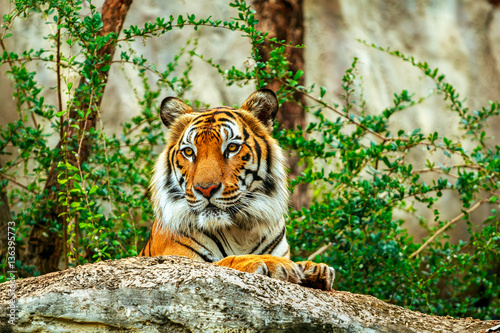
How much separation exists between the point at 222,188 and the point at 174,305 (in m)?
1.01

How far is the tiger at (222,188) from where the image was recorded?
11.6 ft

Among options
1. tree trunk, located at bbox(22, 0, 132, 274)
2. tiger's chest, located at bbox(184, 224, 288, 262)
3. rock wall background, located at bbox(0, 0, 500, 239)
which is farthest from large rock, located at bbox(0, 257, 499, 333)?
rock wall background, located at bbox(0, 0, 500, 239)

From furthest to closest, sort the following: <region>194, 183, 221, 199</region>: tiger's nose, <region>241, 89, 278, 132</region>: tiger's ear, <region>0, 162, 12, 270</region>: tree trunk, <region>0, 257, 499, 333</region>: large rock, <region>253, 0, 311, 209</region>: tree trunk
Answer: <region>253, 0, 311, 209</region>: tree trunk
<region>0, 162, 12, 270</region>: tree trunk
<region>241, 89, 278, 132</region>: tiger's ear
<region>194, 183, 221, 199</region>: tiger's nose
<region>0, 257, 499, 333</region>: large rock

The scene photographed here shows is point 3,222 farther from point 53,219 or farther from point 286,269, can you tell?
point 286,269

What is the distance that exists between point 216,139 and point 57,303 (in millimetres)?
1461

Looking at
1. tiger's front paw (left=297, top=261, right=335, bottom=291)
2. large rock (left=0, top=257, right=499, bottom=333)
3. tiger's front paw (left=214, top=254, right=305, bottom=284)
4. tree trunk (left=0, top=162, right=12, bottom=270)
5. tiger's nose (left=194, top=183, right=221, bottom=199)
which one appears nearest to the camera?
large rock (left=0, top=257, right=499, bottom=333)

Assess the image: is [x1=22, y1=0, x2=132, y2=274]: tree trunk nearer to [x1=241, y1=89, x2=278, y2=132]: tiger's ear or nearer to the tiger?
the tiger

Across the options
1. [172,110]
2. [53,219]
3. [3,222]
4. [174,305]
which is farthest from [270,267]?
[3,222]

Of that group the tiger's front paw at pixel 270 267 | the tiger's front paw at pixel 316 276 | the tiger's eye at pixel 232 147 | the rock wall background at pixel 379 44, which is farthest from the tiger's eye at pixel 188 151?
the rock wall background at pixel 379 44

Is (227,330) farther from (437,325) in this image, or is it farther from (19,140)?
(19,140)

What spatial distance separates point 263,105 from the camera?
404 centimetres

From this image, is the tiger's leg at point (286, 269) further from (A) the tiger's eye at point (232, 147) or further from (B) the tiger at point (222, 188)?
(A) the tiger's eye at point (232, 147)

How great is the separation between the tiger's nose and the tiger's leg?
457mm

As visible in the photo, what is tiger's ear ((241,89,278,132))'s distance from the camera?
4.00 meters
